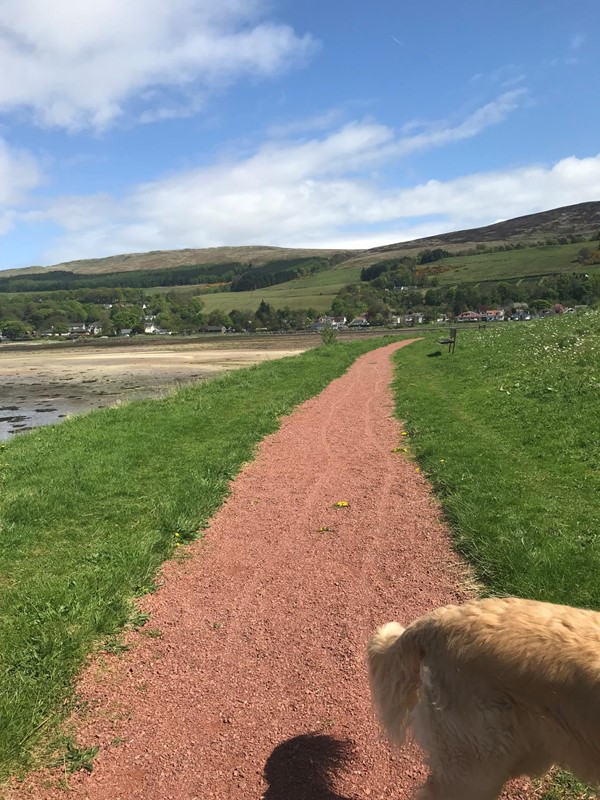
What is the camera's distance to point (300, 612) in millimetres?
5262

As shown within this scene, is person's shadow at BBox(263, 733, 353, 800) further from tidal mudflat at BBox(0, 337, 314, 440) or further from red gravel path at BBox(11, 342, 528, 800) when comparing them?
tidal mudflat at BBox(0, 337, 314, 440)

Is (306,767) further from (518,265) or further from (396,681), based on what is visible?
(518,265)

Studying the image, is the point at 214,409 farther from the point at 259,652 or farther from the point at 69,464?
the point at 259,652

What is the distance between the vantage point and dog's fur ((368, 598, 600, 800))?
7.90 ft

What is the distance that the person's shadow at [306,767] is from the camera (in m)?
3.32

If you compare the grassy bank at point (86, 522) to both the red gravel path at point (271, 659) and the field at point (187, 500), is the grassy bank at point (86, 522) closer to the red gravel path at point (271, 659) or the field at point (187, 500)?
the field at point (187, 500)

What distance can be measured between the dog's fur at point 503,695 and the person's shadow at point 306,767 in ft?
2.90

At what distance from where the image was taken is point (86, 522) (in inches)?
292

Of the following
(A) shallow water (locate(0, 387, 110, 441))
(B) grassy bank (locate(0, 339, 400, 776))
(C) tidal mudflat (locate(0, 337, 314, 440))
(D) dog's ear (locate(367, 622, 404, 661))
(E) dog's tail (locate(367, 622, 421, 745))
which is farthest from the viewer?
(C) tidal mudflat (locate(0, 337, 314, 440))

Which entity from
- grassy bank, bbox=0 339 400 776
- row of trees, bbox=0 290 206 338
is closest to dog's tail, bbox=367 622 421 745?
grassy bank, bbox=0 339 400 776

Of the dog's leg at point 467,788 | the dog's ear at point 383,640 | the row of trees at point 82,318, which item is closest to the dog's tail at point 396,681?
the dog's ear at point 383,640

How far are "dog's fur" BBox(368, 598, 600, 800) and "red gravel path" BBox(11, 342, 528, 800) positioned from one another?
37.7 inches

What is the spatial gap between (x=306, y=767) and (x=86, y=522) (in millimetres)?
5196

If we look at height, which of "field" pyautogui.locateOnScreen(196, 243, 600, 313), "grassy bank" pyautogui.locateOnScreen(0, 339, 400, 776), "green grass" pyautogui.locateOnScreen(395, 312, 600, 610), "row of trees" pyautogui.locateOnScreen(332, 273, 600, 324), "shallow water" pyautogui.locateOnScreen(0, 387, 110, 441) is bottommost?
"shallow water" pyautogui.locateOnScreen(0, 387, 110, 441)
